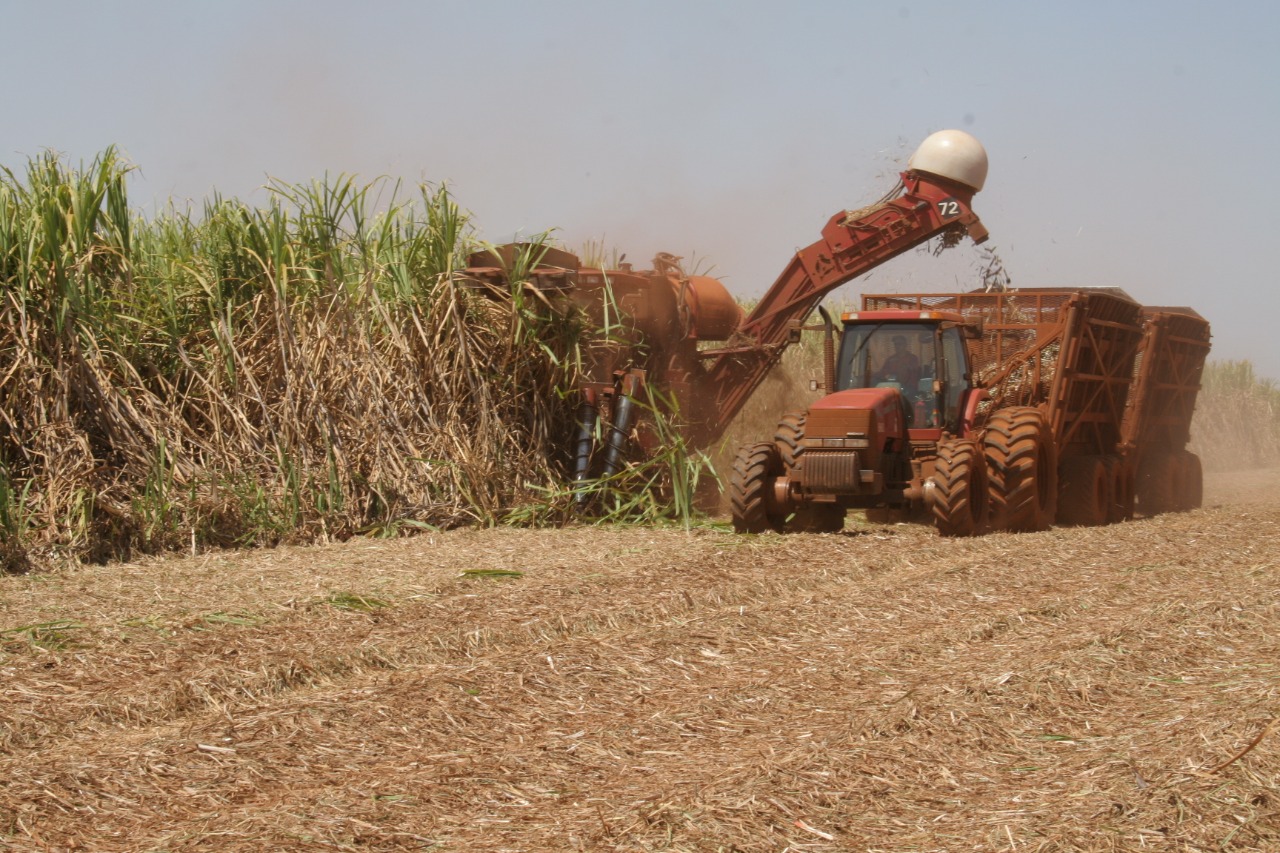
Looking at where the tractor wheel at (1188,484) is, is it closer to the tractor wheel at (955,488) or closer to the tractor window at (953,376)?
the tractor window at (953,376)

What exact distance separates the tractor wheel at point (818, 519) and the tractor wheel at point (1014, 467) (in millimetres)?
1251

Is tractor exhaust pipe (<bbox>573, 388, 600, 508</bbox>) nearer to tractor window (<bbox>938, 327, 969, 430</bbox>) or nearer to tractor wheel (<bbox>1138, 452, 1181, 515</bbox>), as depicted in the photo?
tractor window (<bbox>938, 327, 969, 430</bbox>)

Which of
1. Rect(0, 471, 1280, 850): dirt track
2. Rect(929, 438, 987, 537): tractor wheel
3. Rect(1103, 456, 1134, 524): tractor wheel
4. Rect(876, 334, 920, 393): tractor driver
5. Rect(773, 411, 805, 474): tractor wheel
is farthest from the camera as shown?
Rect(1103, 456, 1134, 524): tractor wheel

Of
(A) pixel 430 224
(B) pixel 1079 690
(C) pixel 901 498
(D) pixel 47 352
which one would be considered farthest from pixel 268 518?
(B) pixel 1079 690

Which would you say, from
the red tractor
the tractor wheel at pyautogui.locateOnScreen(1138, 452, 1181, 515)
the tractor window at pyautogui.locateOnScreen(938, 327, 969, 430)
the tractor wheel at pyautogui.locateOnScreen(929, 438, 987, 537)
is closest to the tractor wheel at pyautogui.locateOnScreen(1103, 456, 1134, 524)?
the red tractor

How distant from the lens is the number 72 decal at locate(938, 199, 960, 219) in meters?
12.3

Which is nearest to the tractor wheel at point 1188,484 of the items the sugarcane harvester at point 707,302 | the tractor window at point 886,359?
the sugarcane harvester at point 707,302

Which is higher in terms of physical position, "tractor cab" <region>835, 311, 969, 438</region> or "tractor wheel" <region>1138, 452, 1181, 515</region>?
"tractor cab" <region>835, 311, 969, 438</region>

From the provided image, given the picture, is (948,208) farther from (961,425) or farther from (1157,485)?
(1157,485)

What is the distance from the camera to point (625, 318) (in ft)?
40.2

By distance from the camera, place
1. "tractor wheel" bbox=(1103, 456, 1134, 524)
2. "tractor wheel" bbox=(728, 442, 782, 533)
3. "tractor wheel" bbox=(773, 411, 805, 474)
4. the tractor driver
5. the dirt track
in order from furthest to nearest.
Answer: "tractor wheel" bbox=(1103, 456, 1134, 524), the tractor driver, "tractor wheel" bbox=(773, 411, 805, 474), "tractor wheel" bbox=(728, 442, 782, 533), the dirt track

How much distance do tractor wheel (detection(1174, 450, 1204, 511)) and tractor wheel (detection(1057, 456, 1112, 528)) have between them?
3.19m

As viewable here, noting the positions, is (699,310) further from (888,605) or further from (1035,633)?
(1035,633)

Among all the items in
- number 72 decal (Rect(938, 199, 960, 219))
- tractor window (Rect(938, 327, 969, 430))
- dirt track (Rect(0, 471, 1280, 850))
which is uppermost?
number 72 decal (Rect(938, 199, 960, 219))
